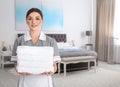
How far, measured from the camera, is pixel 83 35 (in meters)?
7.75

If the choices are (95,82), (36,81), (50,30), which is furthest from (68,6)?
(36,81)

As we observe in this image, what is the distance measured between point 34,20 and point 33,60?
0.26m

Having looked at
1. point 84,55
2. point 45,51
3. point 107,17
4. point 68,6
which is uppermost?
point 68,6

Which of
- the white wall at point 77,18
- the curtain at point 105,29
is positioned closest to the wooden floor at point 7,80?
the white wall at point 77,18

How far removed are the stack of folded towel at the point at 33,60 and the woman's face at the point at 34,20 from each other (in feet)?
0.48

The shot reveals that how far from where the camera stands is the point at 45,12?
22.4 feet

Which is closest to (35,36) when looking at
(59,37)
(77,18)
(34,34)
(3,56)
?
(34,34)

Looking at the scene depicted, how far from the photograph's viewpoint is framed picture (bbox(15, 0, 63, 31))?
21.0 ft

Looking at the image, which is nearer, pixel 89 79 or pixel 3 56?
pixel 89 79

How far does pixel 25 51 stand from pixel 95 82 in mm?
3429

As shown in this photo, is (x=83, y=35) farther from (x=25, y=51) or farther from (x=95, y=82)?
(x=25, y=51)

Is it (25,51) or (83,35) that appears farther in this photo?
(83,35)

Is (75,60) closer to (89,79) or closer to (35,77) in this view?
(89,79)

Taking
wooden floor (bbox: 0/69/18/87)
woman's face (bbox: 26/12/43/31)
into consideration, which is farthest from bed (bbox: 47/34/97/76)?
woman's face (bbox: 26/12/43/31)
